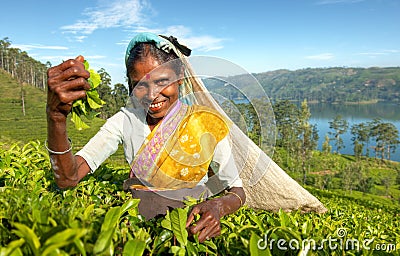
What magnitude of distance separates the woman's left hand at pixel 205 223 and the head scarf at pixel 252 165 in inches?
25.2

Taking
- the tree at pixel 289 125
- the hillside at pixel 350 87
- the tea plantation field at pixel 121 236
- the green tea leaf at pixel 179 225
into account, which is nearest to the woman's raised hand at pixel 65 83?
the tea plantation field at pixel 121 236

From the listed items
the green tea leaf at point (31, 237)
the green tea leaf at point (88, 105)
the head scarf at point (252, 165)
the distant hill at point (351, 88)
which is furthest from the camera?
the distant hill at point (351, 88)

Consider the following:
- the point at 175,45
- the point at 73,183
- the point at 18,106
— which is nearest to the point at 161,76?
the point at 175,45

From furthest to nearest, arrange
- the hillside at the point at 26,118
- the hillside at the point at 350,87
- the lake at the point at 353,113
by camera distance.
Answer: the hillside at the point at 350,87 → the lake at the point at 353,113 → the hillside at the point at 26,118

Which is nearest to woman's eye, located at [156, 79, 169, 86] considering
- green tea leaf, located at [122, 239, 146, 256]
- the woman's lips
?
the woman's lips

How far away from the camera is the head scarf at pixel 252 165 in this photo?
1.89m

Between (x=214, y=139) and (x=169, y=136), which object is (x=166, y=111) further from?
(x=214, y=139)

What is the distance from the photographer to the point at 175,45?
1963mm

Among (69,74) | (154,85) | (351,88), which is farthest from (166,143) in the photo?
(351,88)

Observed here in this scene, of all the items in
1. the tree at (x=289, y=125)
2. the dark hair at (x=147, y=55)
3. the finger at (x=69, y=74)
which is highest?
the dark hair at (x=147, y=55)

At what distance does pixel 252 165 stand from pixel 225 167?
493mm

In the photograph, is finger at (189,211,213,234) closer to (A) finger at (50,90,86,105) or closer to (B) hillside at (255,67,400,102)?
(A) finger at (50,90,86,105)

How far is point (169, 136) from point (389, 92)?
194m

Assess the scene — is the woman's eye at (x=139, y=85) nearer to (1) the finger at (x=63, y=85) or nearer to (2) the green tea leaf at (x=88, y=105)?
(2) the green tea leaf at (x=88, y=105)
